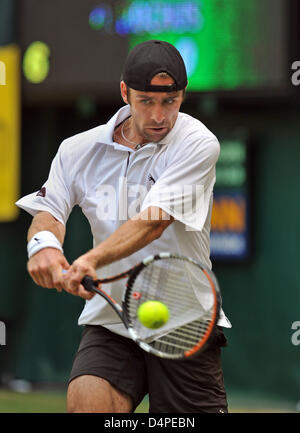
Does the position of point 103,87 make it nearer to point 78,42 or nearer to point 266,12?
point 78,42

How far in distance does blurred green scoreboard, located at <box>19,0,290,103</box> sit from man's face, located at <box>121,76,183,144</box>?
3903 mm

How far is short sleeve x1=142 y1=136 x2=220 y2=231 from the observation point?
3.45 m

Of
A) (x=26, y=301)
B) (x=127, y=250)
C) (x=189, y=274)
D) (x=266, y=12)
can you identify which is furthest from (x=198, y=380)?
(x=26, y=301)

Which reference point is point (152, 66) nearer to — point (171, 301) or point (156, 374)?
point (171, 301)

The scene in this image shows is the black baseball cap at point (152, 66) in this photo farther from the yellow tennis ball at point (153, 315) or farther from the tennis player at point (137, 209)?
the yellow tennis ball at point (153, 315)

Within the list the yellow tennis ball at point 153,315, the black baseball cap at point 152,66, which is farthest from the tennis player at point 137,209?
the yellow tennis ball at point 153,315

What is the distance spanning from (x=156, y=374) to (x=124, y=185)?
0.74 meters

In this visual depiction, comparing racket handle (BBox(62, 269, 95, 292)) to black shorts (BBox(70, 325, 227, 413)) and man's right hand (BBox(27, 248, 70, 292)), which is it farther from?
black shorts (BBox(70, 325, 227, 413))

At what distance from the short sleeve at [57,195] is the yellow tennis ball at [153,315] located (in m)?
0.57

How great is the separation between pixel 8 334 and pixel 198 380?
198 inches

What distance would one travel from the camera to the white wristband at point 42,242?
11.2 ft

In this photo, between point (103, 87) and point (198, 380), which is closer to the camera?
point (198, 380)

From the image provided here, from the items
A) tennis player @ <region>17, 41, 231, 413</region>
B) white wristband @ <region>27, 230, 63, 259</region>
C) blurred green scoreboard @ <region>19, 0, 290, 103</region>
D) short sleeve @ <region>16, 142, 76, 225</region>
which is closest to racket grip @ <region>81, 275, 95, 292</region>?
tennis player @ <region>17, 41, 231, 413</region>
